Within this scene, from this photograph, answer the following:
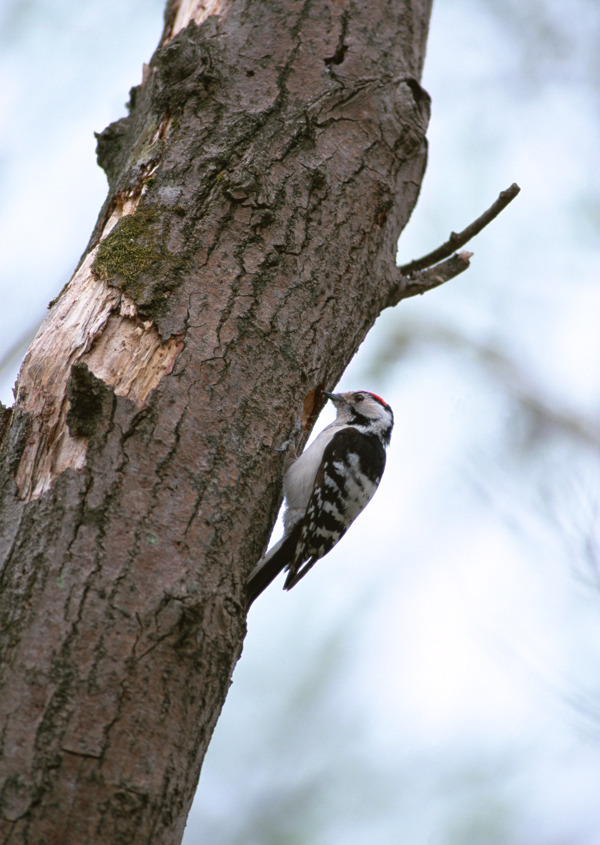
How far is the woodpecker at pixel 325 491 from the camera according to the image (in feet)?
12.4

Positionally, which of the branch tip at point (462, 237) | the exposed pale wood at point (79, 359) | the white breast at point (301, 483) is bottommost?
the exposed pale wood at point (79, 359)

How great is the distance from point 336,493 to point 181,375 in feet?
6.03

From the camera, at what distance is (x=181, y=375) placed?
2.63 m

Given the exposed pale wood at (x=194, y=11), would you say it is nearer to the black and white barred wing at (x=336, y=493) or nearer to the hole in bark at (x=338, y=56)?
the hole in bark at (x=338, y=56)

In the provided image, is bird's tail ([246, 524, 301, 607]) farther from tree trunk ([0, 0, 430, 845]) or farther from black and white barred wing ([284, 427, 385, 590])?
tree trunk ([0, 0, 430, 845])

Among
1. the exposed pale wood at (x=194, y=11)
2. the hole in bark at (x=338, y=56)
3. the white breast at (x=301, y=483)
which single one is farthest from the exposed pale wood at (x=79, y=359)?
the exposed pale wood at (x=194, y=11)

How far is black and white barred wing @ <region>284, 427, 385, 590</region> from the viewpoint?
Result: 4.03 m

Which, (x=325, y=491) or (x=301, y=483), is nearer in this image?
(x=301, y=483)

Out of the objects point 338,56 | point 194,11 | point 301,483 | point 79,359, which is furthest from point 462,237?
point 79,359

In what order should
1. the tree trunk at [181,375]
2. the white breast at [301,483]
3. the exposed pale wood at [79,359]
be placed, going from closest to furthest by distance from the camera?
the tree trunk at [181,375] → the exposed pale wood at [79,359] → the white breast at [301,483]

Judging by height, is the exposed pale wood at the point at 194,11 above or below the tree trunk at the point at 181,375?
above

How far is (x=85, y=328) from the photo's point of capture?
278cm

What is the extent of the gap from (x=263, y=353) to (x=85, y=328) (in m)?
→ 0.63

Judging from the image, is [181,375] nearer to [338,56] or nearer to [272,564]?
[272,564]
